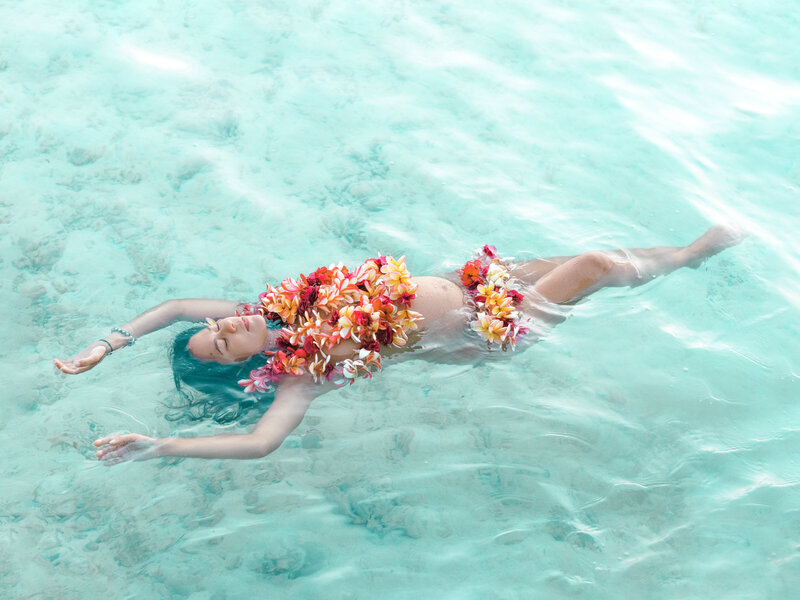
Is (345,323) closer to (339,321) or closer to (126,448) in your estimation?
(339,321)

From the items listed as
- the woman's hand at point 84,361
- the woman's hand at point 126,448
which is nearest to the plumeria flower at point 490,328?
the woman's hand at point 126,448

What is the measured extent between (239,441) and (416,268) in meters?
1.80

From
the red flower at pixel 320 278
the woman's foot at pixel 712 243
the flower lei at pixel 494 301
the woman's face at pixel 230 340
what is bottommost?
the woman's face at pixel 230 340

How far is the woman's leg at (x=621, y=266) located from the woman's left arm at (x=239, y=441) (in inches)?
56.0

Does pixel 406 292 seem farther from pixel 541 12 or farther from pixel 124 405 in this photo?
pixel 541 12

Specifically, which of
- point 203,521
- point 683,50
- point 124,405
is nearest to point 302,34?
point 683,50

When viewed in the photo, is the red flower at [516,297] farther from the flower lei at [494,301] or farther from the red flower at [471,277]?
the red flower at [471,277]

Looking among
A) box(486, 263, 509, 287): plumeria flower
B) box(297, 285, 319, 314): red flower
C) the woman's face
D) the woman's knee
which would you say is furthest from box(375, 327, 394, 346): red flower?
the woman's knee

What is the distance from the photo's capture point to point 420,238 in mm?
4832

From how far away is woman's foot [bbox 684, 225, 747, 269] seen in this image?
4438 mm

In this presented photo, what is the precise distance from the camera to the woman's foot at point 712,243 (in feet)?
14.6

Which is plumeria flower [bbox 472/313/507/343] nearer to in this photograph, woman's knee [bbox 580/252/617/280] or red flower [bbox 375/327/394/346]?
red flower [bbox 375/327/394/346]

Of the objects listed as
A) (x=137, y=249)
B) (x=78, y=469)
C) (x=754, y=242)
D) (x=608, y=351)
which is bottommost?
(x=78, y=469)

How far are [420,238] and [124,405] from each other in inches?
81.9
